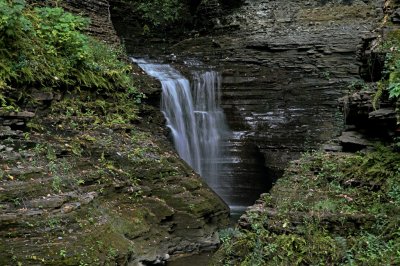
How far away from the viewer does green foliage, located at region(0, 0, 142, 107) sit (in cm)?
814

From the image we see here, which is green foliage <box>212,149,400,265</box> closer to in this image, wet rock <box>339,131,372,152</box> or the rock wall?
wet rock <box>339,131,372,152</box>

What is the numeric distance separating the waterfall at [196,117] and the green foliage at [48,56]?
2211 mm

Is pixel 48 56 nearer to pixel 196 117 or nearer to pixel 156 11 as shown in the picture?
pixel 196 117

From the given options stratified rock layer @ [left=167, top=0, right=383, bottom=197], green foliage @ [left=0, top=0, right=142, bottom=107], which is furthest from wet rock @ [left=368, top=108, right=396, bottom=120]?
green foliage @ [left=0, top=0, right=142, bottom=107]

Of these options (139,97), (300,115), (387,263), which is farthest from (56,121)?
(300,115)

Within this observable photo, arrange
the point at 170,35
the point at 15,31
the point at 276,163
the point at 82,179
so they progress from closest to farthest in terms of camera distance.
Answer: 1. the point at 82,179
2. the point at 15,31
3. the point at 276,163
4. the point at 170,35

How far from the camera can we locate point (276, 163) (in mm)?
13031

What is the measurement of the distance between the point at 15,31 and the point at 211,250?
5.80 meters

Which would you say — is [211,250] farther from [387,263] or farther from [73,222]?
[387,263]

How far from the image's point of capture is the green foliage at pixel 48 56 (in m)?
8.14

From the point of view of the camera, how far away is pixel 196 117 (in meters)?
13.5

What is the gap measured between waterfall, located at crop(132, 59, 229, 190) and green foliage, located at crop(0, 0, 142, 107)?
221 centimetres

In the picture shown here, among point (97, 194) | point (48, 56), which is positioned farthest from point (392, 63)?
point (48, 56)

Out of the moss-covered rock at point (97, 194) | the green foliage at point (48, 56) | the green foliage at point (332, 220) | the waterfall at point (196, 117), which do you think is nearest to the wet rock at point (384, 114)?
the green foliage at point (332, 220)
